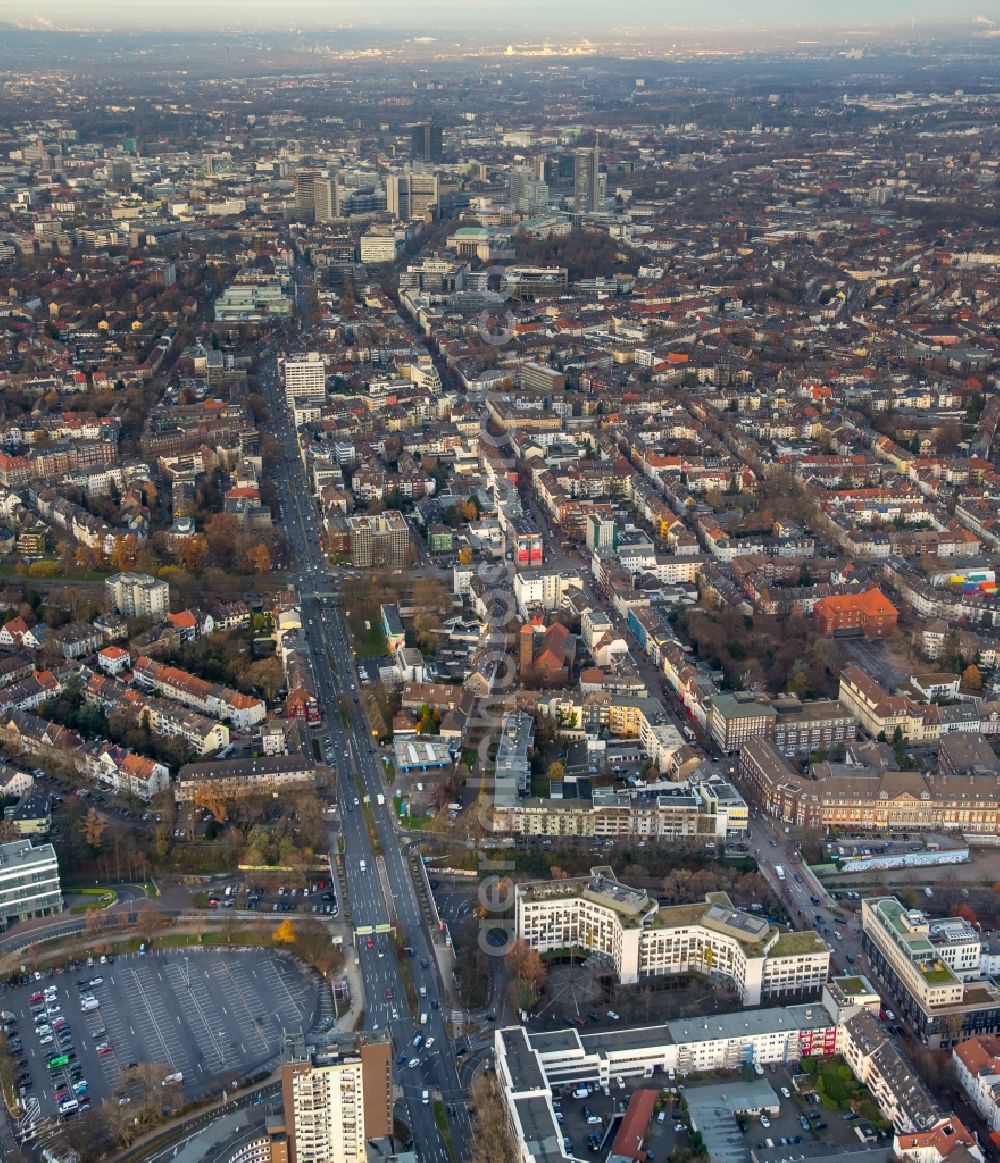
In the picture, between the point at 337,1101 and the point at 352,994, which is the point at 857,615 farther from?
the point at 337,1101

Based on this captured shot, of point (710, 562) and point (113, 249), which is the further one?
point (113, 249)

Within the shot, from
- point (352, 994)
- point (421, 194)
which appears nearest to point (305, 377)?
point (352, 994)

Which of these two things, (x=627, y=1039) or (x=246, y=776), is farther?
(x=246, y=776)

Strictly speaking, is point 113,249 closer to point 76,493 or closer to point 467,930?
point 76,493

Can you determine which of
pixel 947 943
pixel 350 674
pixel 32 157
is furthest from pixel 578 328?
pixel 32 157

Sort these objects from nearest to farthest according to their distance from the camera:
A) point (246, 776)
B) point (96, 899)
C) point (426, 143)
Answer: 1. point (96, 899)
2. point (246, 776)
3. point (426, 143)

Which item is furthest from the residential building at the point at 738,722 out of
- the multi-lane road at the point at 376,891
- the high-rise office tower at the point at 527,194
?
→ the high-rise office tower at the point at 527,194

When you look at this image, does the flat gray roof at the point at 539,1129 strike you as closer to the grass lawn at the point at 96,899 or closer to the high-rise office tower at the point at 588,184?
the grass lawn at the point at 96,899
